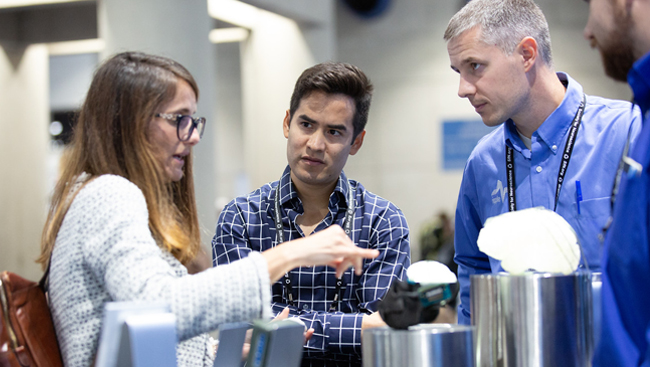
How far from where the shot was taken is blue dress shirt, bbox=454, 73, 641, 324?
2111 mm

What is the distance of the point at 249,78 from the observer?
24.2 ft

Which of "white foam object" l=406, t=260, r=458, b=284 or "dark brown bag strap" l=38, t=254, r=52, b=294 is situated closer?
"white foam object" l=406, t=260, r=458, b=284

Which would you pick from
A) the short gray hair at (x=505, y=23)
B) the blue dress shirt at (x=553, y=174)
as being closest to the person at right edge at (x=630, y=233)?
the blue dress shirt at (x=553, y=174)

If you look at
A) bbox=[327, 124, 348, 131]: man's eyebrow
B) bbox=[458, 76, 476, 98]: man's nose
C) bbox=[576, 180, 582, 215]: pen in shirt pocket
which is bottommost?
bbox=[576, 180, 582, 215]: pen in shirt pocket

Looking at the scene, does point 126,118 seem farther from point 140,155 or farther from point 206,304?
point 206,304

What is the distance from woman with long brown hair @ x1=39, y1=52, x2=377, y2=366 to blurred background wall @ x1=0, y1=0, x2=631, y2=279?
2825 mm

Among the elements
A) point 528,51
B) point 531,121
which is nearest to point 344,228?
point 531,121

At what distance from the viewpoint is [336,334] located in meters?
2.10

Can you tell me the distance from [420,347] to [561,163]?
44.8 inches

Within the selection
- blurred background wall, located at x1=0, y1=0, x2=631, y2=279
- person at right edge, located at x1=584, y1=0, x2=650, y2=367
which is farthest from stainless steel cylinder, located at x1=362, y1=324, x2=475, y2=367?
blurred background wall, located at x1=0, y1=0, x2=631, y2=279

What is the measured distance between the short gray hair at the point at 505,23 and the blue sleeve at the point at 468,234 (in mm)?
499

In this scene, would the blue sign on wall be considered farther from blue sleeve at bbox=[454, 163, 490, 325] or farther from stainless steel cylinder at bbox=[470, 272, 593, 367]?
stainless steel cylinder at bbox=[470, 272, 593, 367]

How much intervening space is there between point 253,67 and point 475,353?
20.3 ft

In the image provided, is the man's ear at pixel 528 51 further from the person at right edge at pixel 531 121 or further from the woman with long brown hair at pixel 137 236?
the woman with long brown hair at pixel 137 236
